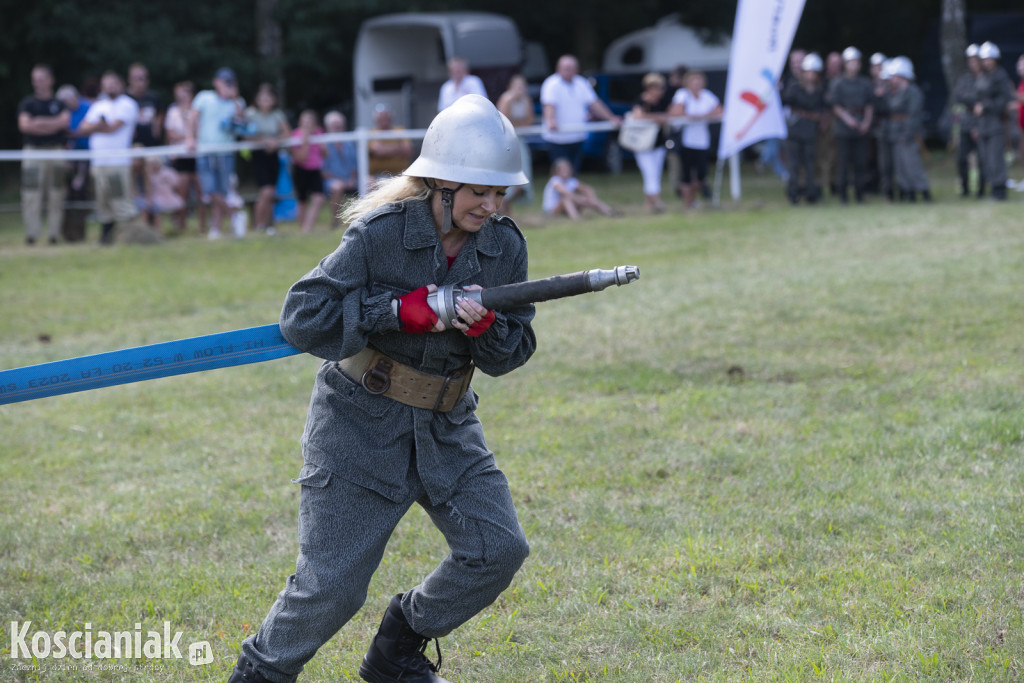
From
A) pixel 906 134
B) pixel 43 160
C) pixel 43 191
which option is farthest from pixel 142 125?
pixel 906 134

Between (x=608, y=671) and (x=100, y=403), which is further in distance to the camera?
(x=100, y=403)

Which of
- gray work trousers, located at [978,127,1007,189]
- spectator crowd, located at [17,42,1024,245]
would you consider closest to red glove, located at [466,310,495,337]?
spectator crowd, located at [17,42,1024,245]

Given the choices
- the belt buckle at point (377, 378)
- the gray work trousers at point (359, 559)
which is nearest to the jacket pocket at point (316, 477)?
the gray work trousers at point (359, 559)

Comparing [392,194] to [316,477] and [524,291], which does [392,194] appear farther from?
[316,477]

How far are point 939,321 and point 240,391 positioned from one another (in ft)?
16.6

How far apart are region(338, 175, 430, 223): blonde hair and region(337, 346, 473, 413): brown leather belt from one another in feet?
1.35

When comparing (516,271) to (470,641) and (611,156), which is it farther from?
(611,156)

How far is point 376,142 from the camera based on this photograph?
1625 centimetres

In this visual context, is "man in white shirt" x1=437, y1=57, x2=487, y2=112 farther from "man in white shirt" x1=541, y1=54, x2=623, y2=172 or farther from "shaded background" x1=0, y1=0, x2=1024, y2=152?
"shaded background" x1=0, y1=0, x2=1024, y2=152

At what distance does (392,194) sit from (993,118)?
607 inches

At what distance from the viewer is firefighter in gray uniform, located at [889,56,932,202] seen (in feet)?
55.2

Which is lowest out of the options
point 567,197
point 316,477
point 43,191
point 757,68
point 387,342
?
point 316,477

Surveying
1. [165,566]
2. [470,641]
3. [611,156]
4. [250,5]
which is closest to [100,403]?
[165,566]

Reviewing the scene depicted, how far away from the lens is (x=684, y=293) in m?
10.2
